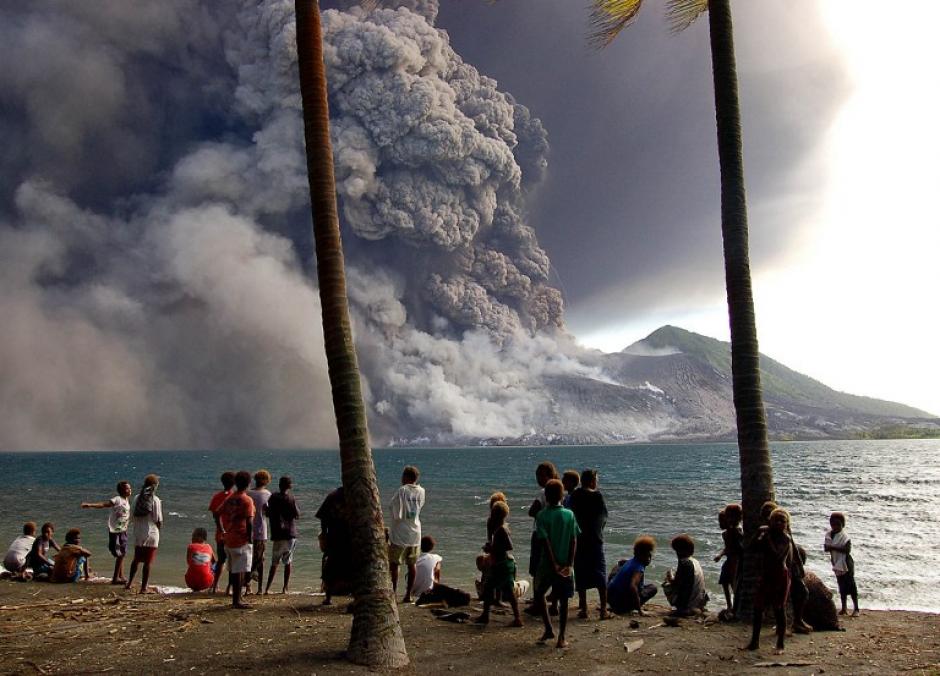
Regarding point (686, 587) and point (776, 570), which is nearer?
point (776, 570)

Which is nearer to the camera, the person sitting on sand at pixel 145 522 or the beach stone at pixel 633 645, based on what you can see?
the beach stone at pixel 633 645

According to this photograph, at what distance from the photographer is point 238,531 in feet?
30.7

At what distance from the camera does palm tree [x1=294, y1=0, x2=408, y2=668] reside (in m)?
6.46

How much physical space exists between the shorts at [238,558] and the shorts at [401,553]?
200cm

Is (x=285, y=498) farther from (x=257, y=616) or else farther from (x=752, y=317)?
(x=752, y=317)

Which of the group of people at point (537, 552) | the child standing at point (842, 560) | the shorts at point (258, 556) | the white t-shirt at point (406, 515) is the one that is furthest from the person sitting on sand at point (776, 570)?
the shorts at point (258, 556)

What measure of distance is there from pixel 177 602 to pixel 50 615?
1.61 meters

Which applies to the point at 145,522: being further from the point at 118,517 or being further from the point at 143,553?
the point at 118,517

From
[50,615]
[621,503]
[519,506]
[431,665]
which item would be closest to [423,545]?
[431,665]

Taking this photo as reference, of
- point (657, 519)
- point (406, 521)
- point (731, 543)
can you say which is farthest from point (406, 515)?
point (657, 519)

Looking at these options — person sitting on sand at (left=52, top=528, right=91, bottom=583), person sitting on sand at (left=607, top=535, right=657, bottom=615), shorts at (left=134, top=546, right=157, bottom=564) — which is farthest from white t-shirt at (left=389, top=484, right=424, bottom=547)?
person sitting on sand at (left=52, top=528, right=91, bottom=583)

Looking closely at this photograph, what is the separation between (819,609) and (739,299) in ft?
13.1

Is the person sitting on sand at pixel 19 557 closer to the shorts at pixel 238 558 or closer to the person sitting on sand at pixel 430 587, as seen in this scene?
the shorts at pixel 238 558

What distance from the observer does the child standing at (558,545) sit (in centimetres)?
720
